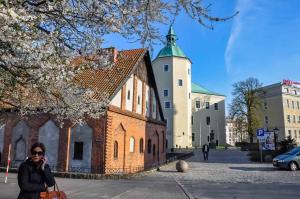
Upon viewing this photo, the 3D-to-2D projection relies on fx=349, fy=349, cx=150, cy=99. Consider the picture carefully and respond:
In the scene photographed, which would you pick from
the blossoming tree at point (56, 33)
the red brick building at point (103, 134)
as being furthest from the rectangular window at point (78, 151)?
the blossoming tree at point (56, 33)

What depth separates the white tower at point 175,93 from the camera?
68.5 metres

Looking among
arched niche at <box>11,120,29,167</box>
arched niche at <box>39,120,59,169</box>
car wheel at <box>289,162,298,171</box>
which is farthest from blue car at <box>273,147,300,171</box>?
arched niche at <box>11,120,29,167</box>

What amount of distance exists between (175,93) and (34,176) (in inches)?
2524

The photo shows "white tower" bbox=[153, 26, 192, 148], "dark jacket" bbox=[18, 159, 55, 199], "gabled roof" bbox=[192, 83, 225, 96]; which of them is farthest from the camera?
"gabled roof" bbox=[192, 83, 225, 96]

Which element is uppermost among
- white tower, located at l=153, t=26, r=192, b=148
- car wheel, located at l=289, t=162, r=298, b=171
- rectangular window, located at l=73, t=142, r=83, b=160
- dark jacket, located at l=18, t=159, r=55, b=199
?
white tower, located at l=153, t=26, r=192, b=148

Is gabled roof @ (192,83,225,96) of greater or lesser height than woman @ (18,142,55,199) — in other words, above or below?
above

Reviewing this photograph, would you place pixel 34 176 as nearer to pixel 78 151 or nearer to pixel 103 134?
pixel 103 134

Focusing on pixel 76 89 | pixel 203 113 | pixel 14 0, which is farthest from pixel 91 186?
pixel 203 113

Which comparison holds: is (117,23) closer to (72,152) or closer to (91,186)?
(91,186)

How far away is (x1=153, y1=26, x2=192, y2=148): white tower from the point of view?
68500 mm

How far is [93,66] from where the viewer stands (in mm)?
10320

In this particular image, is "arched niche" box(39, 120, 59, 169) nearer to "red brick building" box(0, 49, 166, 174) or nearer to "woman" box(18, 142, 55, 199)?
A: "red brick building" box(0, 49, 166, 174)

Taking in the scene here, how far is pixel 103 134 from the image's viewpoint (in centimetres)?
2136

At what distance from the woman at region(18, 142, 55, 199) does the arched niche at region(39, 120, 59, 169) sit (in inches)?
678
